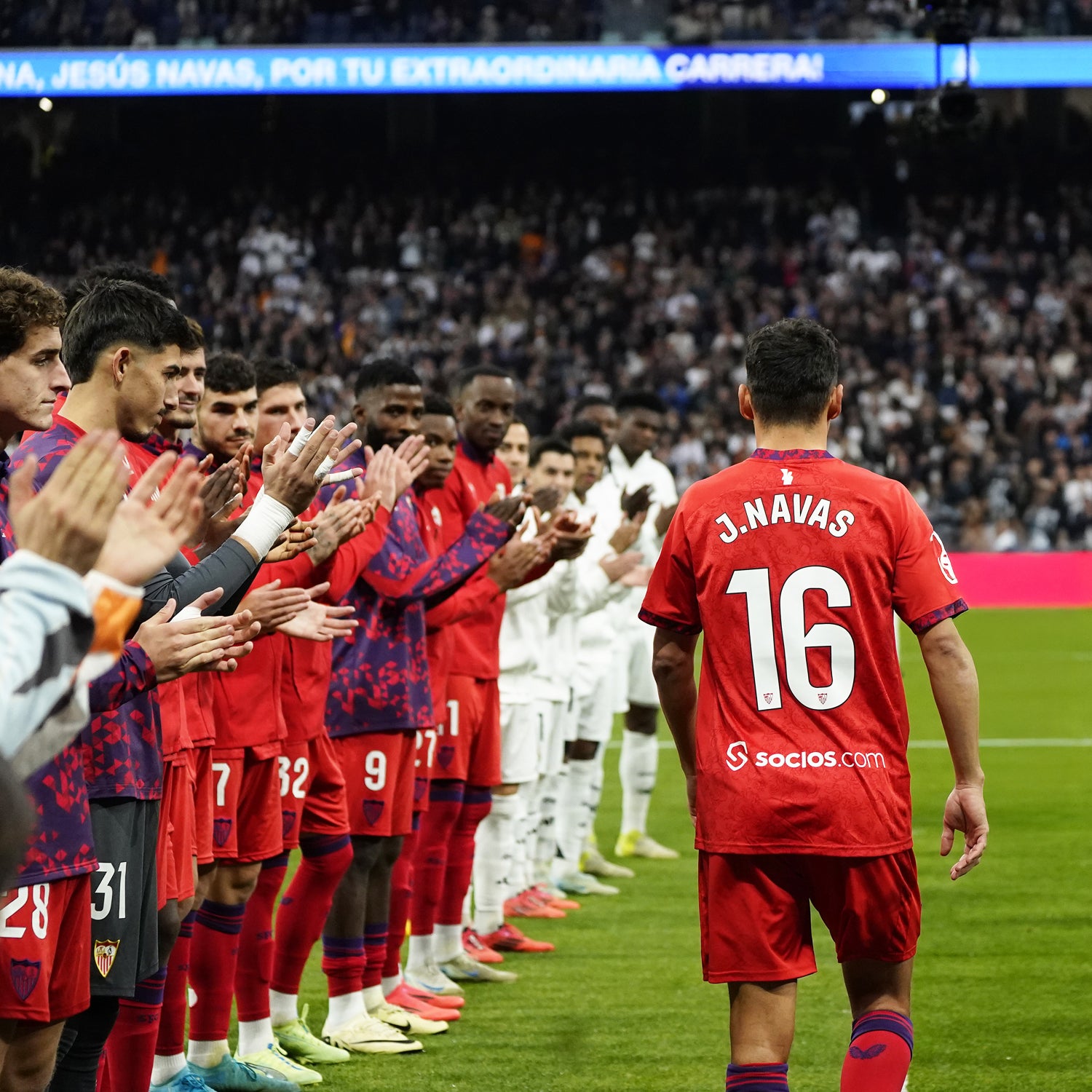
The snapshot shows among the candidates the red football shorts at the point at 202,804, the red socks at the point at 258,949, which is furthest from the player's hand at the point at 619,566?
the red football shorts at the point at 202,804

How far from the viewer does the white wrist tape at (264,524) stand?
3713 mm

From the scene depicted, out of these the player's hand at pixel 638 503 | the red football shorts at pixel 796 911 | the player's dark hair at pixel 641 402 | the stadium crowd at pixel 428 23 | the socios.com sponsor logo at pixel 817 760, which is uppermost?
the stadium crowd at pixel 428 23

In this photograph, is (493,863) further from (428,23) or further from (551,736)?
(428,23)

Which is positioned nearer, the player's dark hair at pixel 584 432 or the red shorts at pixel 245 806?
the red shorts at pixel 245 806

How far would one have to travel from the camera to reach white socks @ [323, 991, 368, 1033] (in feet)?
18.9

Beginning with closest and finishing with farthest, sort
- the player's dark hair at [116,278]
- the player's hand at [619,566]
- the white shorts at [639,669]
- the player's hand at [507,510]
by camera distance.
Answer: the player's dark hair at [116,278] < the player's hand at [507,510] < the player's hand at [619,566] < the white shorts at [639,669]

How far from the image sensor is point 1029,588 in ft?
81.7

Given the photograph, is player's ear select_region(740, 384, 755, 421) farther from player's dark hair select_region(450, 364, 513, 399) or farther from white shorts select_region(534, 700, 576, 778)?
white shorts select_region(534, 700, 576, 778)

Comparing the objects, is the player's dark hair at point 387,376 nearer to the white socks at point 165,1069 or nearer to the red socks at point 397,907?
the red socks at point 397,907

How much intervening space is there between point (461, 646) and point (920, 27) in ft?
83.5

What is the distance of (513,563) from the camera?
6.34m

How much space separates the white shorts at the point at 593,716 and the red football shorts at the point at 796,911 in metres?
5.35

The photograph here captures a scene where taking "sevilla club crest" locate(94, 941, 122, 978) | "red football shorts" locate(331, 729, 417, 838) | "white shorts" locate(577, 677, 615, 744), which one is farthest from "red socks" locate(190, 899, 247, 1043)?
"white shorts" locate(577, 677, 615, 744)

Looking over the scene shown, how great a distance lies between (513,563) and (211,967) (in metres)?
1.99
